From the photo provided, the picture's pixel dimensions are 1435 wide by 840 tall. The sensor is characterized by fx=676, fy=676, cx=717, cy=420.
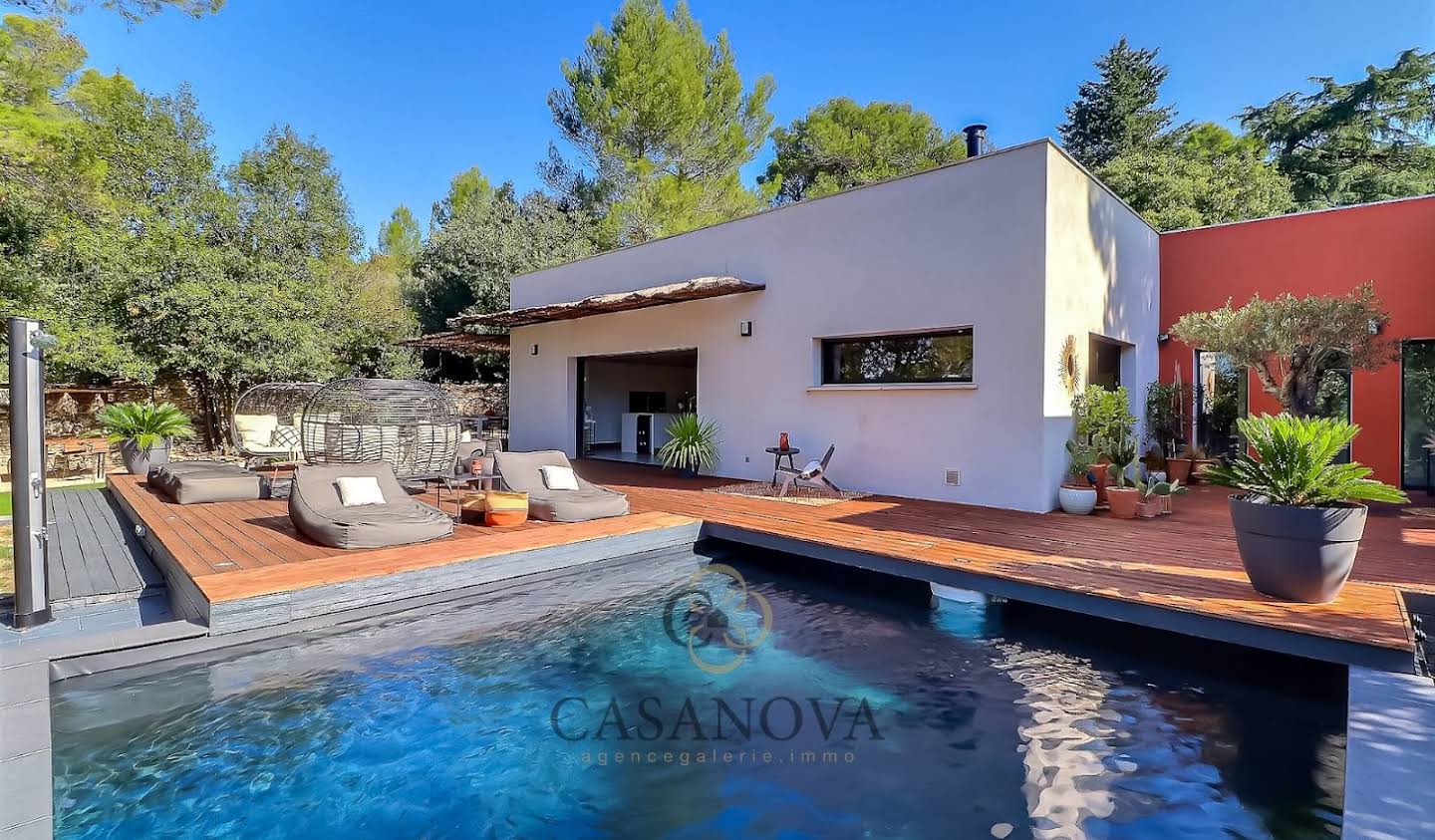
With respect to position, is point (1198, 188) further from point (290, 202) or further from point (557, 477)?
point (290, 202)

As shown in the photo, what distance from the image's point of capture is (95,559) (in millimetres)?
5746

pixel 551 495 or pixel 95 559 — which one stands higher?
pixel 551 495

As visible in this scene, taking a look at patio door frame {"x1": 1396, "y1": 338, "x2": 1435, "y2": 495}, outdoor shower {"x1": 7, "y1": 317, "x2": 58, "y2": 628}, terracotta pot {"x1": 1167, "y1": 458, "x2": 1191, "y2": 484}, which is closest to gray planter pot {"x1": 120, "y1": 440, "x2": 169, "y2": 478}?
outdoor shower {"x1": 7, "y1": 317, "x2": 58, "y2": 628}

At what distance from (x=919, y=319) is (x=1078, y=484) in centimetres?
270

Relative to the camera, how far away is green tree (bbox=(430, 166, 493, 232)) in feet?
78.5

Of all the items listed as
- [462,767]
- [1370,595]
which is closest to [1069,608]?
[1370,595]

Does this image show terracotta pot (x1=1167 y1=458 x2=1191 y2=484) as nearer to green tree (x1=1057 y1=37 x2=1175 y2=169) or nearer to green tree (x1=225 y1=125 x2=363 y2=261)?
green tree (x1=1057 y1=37 x2=1175 y2=169)

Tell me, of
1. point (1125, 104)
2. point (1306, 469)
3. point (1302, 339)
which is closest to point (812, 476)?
point (1306, 469)

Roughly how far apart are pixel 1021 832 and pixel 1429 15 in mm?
17305

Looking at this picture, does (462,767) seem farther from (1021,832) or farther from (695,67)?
(695,67)

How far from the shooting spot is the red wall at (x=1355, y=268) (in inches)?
376

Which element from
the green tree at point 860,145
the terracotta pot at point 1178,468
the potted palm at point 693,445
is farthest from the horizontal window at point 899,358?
the green tree at point 860,145

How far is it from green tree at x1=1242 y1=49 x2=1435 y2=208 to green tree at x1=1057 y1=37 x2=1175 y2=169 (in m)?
3.29

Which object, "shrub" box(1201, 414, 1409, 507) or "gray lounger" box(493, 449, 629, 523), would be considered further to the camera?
"gray lounger" box(493, 449, 629, 523)
